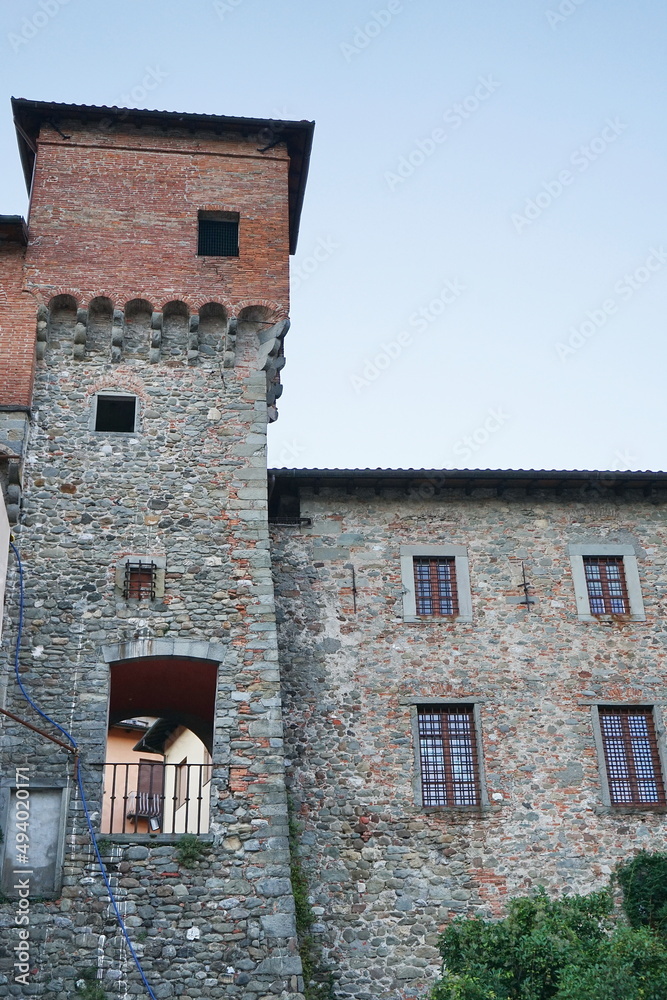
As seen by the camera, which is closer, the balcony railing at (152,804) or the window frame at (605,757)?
the window frame at (605,757)

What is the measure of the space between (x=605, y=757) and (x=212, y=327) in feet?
32.7

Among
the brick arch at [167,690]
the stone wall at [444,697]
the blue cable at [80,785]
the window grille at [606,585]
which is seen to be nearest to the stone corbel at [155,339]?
the stone wall at [444,697]

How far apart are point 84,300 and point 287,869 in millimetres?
10006

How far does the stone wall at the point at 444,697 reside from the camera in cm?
1628

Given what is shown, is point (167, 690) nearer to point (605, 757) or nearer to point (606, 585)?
point (605, 757)

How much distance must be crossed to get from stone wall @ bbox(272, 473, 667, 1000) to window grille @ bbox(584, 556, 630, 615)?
0.33 m

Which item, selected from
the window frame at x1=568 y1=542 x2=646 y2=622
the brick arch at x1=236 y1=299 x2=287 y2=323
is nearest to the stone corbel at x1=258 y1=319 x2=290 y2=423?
the brick arch at x1=236 y1=299 x2=287 y2=323

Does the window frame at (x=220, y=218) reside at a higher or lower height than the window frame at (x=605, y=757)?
higher

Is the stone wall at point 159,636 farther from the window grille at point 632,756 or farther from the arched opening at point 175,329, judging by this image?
the window grille at point 632,756

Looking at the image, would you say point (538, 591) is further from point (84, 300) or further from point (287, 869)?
point (84, 300)

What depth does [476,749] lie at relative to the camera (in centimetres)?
1747

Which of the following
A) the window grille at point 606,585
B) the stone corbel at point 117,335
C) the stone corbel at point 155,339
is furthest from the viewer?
the window grille at point 606,585

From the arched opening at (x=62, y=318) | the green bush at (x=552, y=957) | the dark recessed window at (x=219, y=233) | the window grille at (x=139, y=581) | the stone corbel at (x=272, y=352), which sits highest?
the dark recessed window at (x=219, y=233)

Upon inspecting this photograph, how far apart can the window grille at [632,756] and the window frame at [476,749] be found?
2105mm
